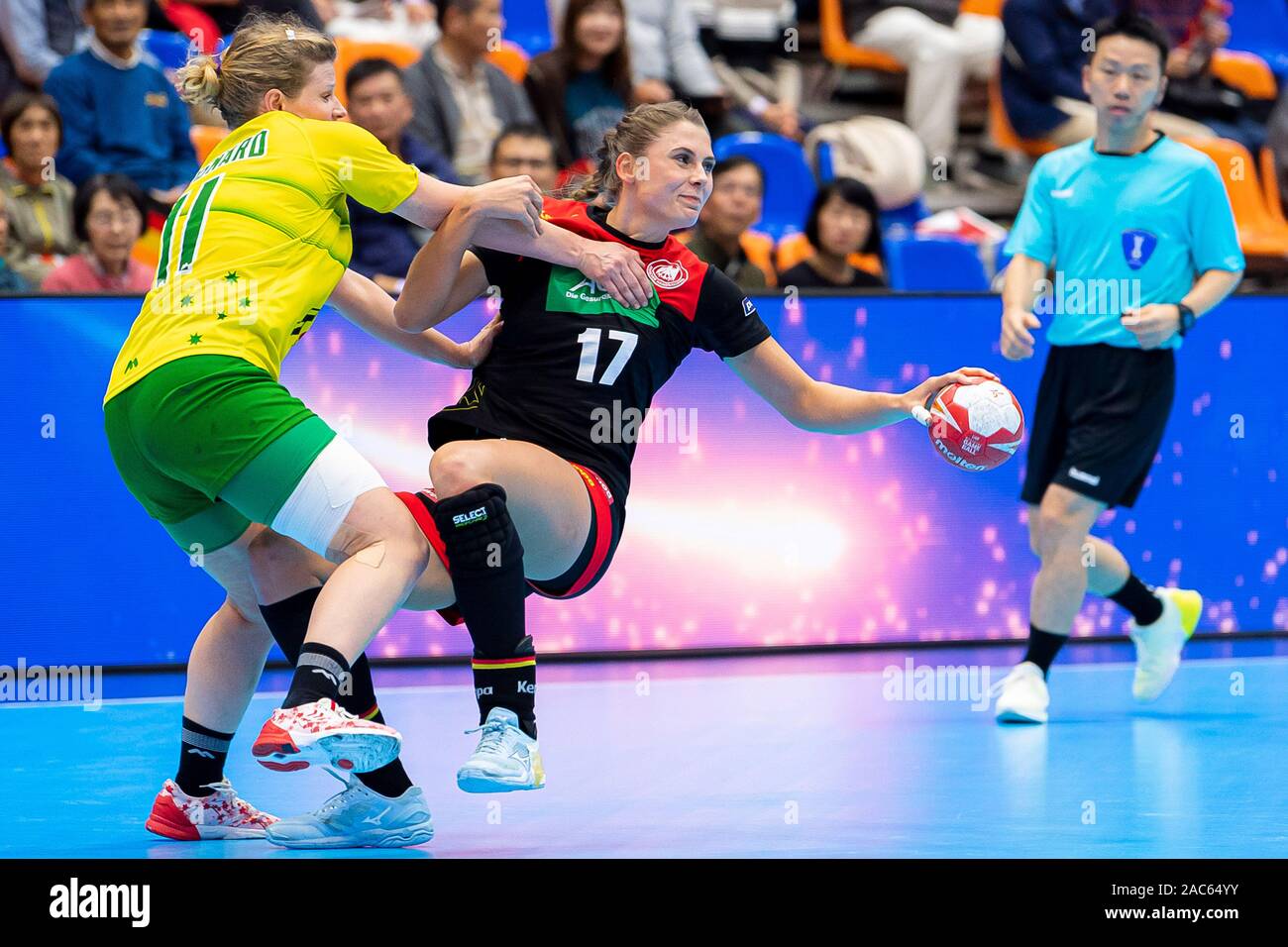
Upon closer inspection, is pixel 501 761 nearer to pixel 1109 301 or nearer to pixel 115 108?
pixel 1109 301

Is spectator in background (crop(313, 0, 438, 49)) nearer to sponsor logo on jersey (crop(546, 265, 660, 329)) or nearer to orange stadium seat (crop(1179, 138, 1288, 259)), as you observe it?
orange stadium seat (crop(1179, 138, 1288, 259))

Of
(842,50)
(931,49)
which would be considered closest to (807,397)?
(931,49)

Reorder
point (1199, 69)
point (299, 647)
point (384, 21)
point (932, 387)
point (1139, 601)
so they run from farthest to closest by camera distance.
→ point (1199, 69) < point (384, 21) < point (1139, 601) < point (932, 387) < point (299, 647)

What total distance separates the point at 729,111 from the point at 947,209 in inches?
61.2

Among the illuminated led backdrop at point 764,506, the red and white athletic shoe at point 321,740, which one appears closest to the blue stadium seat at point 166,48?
the illuminated led backdrop at point 764,506

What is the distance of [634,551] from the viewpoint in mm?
6680

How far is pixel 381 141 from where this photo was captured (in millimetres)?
7336

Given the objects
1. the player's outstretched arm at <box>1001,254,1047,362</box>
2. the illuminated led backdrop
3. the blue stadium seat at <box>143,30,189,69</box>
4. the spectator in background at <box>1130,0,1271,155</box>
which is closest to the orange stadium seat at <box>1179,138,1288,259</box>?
the spectator in background at <box>1130,0,1271,155</box>

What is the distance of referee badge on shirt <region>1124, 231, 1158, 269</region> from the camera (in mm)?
5875

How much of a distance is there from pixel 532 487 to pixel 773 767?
56.1 inches

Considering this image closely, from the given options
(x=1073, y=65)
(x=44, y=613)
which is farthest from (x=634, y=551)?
(x=1073, y=65)

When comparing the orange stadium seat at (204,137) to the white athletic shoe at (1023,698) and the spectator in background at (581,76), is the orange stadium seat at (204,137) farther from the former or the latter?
the white athletic shoe at (1023,698)
